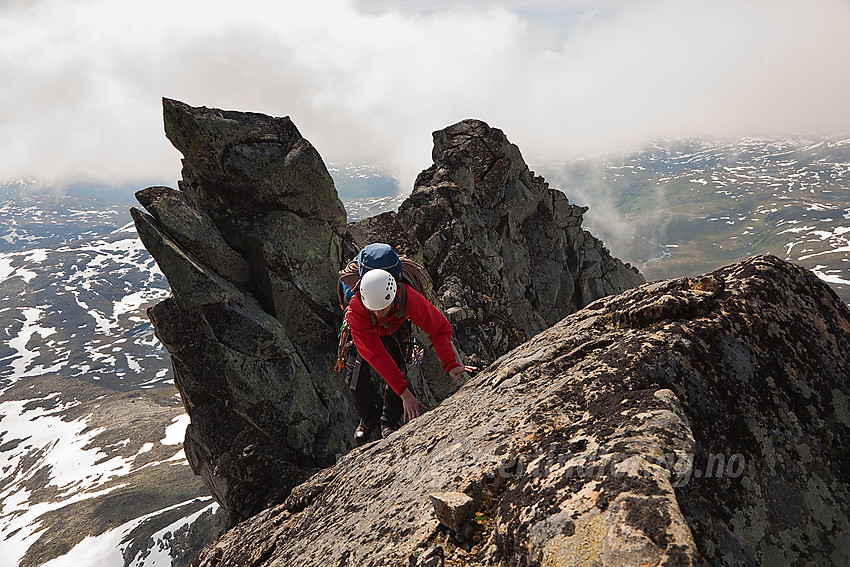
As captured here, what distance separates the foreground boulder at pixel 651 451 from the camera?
4.60 m

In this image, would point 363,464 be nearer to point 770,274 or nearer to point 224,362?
point 770,274

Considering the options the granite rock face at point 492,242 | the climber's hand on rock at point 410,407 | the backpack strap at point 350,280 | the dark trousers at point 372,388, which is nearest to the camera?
the climber's hand on rock at point 410,407

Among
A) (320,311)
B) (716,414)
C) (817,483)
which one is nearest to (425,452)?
(716,414)

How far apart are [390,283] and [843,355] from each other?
826 cm

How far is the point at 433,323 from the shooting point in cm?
1166

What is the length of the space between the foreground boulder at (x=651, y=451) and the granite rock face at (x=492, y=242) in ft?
81.1

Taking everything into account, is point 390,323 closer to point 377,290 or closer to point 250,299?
point 377,290

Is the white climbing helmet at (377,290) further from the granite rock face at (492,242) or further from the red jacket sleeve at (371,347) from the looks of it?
the granite rock face at (492,242)

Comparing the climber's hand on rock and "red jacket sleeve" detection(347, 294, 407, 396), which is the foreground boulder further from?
"red jacket sleeve" detection(347, 294, 407, 396)

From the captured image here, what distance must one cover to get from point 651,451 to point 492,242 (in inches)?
1636

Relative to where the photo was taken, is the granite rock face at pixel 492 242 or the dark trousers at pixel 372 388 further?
the granite rock face at pixel 492 242

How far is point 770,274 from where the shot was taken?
24.0ft

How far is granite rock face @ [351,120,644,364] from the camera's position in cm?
3582

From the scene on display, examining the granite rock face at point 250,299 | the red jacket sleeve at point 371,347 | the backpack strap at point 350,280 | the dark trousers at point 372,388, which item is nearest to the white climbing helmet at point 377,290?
the red jacket sleeve at point 371,347
